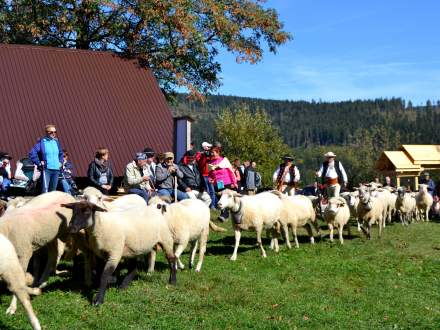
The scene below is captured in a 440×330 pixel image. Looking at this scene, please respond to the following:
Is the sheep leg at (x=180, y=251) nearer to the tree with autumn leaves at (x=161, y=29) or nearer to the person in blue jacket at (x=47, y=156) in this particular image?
the person in blue jacket at (x=47, y=156)

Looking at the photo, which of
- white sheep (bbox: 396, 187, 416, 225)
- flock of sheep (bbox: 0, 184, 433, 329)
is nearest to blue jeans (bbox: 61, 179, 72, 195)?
flock of sheep (bbox: 0, 184, 433, 329)

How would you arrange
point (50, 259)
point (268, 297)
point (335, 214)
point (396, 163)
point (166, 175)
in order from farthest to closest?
point (396, 163) < point (335, 214) < point (166, 175) < point (268, 297) < point (50, 259)

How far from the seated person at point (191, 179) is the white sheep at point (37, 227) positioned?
16.8 ft

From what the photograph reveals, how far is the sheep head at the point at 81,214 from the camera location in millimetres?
7859

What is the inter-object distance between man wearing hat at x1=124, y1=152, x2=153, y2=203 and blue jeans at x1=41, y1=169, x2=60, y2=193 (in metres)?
1.56

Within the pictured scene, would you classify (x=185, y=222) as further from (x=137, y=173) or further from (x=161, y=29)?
(x=161, y=29)

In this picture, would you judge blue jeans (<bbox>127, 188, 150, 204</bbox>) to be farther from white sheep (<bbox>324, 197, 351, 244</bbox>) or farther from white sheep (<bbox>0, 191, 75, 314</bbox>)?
white sheep (<bbox>324, 197, 351, 244</bbox>)

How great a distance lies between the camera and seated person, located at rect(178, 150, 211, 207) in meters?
13.5

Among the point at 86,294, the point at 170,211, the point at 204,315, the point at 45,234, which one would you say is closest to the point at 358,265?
the point at 170,211

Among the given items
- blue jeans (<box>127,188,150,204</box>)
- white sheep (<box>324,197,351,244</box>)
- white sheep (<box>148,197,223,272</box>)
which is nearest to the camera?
white sheep (<box>148,197,223,272</box>)

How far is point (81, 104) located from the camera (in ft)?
63.1

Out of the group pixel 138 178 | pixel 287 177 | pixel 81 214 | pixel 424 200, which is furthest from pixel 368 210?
pixel 81 214

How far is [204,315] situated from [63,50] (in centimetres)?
1506

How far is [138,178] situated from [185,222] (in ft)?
6.87
